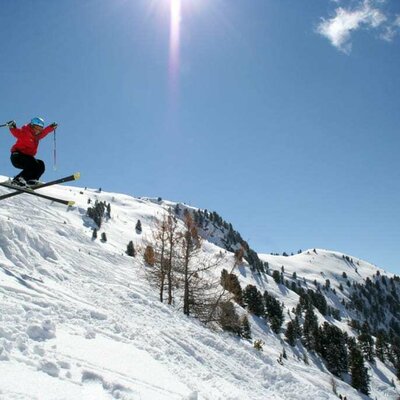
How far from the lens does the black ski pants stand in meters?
10.1

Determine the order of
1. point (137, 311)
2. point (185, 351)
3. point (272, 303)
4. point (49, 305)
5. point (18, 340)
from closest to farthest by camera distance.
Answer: point (18, 340) → point (49, 305) → point (185, 351) → point (137, 311) → point (272, 303)

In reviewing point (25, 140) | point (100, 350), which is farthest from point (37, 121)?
point (100, 350)

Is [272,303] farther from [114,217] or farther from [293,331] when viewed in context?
[114,217]

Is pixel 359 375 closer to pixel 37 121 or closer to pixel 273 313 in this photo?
pixel 273 313

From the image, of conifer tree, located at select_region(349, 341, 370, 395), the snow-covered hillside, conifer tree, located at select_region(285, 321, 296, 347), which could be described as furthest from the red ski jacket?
conifer tree, located at select_region(285, 321, 296, 347)

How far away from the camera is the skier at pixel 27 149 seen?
10.1 m

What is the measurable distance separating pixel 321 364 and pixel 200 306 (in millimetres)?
72157

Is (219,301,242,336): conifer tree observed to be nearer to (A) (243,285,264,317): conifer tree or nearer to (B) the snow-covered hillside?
(B) the snow-covered hillside

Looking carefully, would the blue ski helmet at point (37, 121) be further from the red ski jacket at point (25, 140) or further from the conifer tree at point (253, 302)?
the conifer tree at point (253, 302)

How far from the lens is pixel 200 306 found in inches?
895

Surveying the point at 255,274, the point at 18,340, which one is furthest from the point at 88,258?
the point at 255,274

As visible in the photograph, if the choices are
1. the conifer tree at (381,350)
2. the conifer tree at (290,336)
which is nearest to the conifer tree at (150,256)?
the conifer tree at (290,336)

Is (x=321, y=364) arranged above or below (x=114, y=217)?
below

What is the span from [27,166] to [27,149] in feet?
1.72
